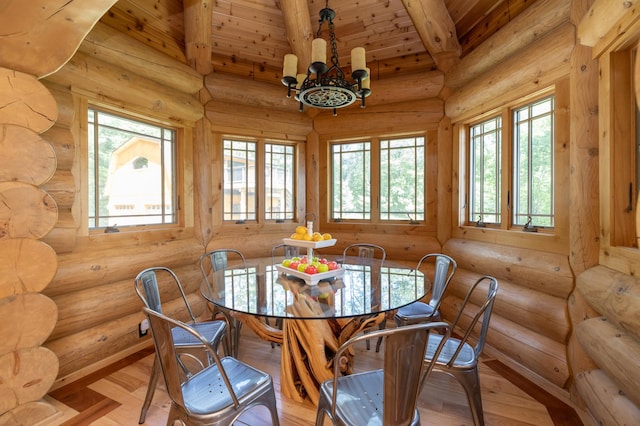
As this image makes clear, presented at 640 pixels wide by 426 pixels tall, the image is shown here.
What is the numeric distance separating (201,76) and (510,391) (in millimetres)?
4176

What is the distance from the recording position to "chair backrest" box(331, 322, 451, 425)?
1.09 m

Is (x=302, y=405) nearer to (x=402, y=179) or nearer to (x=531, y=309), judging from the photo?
(x=531, y=309)

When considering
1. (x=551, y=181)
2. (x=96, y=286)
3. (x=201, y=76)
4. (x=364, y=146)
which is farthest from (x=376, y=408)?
(x=201, y=76)

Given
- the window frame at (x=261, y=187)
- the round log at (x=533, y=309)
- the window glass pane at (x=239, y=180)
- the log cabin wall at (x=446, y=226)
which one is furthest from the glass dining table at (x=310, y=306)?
the window glass pane at (x=239, y=180)

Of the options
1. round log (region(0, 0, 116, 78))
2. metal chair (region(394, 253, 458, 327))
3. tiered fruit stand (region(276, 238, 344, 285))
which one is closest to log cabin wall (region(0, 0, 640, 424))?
round log (region(0, 0, 116, 78))

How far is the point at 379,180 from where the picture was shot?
3961mm

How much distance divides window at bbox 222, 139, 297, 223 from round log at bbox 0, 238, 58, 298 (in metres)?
2.09

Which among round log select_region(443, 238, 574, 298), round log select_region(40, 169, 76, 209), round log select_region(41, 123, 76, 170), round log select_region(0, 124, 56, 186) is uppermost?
round log select_region(41, 123, 76, 170)

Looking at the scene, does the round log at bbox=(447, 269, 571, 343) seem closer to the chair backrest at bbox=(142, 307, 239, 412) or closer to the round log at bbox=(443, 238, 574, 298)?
the round log at bbox=(443, 238, 574, 298)

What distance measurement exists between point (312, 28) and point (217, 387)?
3.86 metres

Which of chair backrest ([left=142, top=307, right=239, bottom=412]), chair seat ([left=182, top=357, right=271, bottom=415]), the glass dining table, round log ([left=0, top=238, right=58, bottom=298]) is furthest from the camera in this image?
round log ([left=0, top=238, right=58, bottom=298])

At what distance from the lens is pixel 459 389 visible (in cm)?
218

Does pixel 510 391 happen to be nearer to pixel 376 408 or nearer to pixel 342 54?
pixel 376 408

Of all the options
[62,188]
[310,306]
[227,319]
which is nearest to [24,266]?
[62,188]
